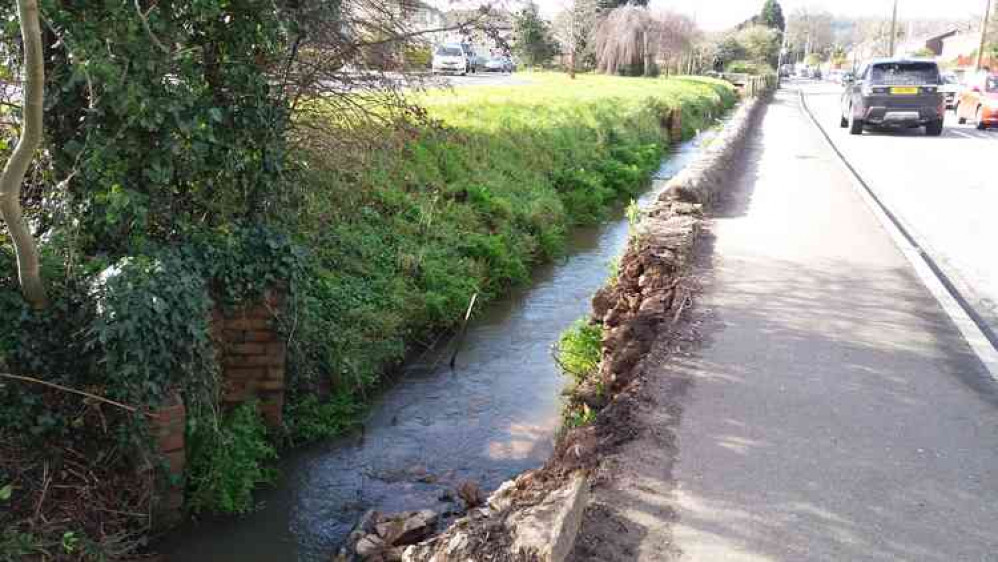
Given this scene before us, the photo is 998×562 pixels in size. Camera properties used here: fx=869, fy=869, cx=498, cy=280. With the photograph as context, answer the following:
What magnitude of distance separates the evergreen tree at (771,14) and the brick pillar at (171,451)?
10942 cm

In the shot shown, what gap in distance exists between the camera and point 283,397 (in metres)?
6.55

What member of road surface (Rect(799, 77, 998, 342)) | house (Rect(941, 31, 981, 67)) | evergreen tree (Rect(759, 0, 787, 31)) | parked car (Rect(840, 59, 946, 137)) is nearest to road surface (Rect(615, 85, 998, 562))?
road surface (Rect(799, 77, 998, 342))

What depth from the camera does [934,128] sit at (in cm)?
2394

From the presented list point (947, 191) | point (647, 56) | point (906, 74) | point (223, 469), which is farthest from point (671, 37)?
point (223, 469)

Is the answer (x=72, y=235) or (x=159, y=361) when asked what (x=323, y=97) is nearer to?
(x=72, y=235)

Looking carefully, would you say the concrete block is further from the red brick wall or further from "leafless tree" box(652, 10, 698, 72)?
"leafless tree" box(652, 10, 698, 72)

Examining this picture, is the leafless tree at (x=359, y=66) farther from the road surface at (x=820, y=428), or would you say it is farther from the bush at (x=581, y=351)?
the road surface at (x=820, y=428)

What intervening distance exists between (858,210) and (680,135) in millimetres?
17409

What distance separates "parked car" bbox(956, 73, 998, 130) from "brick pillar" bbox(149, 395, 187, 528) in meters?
27.8

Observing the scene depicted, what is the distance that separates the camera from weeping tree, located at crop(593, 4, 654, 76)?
49.6 meters

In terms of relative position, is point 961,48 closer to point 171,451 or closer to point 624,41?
point 624,41

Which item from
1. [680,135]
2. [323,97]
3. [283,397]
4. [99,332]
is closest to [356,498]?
[283,397]

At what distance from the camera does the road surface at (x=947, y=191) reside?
355 inches

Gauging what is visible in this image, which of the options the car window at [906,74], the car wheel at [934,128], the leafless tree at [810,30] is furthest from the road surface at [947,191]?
the leafless tree at [810,30]
